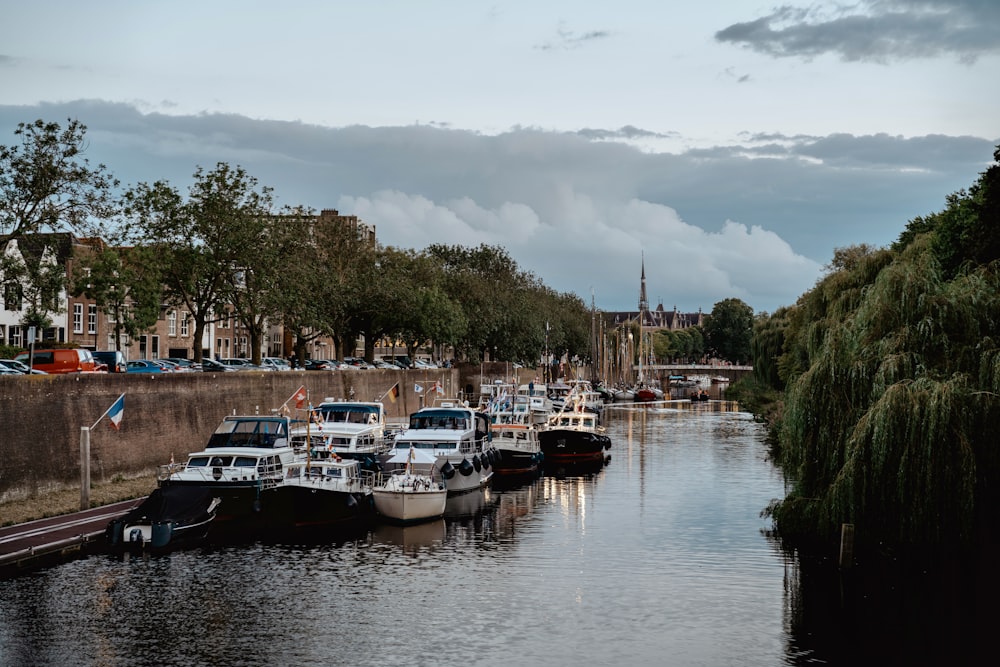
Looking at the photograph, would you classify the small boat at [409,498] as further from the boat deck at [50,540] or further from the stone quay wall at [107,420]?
the stone quay wall at [107,420]

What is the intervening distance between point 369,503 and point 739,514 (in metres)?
16.1

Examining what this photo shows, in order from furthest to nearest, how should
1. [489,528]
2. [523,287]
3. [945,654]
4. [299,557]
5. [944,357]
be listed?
[523,287]
[489,528]
[299,557]
[944,357]
[945,654]

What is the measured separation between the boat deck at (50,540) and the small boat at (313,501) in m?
5.94

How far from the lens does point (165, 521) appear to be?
132 ft

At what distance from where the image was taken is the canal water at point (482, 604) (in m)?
29.3

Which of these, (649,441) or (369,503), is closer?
(369,503)

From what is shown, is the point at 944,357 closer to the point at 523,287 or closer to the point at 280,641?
the point at 280,641

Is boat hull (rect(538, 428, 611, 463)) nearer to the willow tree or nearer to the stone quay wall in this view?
the stone quay wall

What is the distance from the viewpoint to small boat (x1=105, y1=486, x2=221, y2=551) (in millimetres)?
39281

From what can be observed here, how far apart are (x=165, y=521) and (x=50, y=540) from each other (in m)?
3.93

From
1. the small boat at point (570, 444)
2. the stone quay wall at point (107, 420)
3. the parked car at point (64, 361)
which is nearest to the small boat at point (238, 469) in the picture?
the stone quay wall at point (107, 420)

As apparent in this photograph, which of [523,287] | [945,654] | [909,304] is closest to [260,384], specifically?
[909,304]

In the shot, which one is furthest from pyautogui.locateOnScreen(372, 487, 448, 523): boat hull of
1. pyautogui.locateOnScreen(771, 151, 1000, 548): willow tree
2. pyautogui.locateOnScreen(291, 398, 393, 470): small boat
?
pyautogui.locateOnScreen(771, 151, 1000, 548): willow tree

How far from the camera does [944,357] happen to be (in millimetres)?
34625
